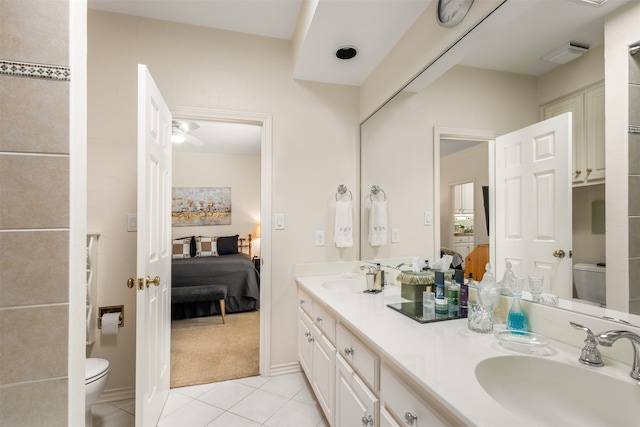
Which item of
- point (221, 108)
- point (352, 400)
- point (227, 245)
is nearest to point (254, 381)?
point (352, 400)

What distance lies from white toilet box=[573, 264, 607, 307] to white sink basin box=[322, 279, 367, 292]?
136 centimetres

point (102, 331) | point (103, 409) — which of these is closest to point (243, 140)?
point (102, 331)

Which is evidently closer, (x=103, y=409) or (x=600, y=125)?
(x=600, y=125)

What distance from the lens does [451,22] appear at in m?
1.47

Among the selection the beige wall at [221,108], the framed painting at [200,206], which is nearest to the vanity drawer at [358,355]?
the beige wall at [221,108]

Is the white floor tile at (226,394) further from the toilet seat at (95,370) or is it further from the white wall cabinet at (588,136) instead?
the white wall cabinet at (588,136)

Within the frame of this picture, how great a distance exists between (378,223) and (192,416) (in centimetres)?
178

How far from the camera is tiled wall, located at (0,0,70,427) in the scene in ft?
2.78

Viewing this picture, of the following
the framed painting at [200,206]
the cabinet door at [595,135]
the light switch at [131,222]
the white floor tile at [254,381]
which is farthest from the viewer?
the framed painting at [200,206]

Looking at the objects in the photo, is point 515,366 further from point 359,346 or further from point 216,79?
point 216,79

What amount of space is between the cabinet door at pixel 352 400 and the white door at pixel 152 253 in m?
0.99

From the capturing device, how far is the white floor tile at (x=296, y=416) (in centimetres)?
185

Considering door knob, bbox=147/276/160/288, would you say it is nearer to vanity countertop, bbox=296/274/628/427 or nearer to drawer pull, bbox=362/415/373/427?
vanity countertop, bbox=296/274/628/427

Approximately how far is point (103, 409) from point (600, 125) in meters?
2.97
